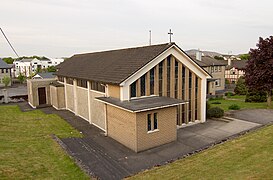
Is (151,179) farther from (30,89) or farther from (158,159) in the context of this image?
(30,89)

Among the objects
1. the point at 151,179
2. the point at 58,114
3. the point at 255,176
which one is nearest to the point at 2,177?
the point at 151,179

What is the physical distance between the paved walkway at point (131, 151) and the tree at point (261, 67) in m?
8.61

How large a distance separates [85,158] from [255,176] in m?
9.01

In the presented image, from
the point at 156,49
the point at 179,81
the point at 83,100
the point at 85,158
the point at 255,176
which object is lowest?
the point at 85,158

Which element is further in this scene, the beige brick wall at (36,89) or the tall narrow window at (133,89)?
the beige brick wall at (36,89)

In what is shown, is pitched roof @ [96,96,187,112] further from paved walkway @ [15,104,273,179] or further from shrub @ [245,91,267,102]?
shrub @ [245,91,267,102]

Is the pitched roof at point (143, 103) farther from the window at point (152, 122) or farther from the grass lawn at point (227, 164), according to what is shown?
the grass lawn at point (227, 164)

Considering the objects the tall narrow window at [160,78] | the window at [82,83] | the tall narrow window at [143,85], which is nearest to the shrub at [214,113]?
the tall narrow window at [160,78]

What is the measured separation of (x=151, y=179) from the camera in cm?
1051

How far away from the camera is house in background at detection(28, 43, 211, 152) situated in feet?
48.6

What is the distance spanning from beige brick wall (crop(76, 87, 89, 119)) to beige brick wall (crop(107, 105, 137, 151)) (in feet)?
19.6

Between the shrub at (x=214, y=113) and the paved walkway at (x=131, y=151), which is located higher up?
the shrub at (x=214, y=113)

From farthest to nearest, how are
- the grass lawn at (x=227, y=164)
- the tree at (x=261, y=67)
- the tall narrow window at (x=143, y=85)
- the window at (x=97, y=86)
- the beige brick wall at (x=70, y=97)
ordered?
the beige brick wall at (x=70, y=97) < the tree at (x=261, y=67) < the window at (x=97, y=86) < the tall narrow window at (x=143, y=85) < the grass lawn at (x=227, y=164)

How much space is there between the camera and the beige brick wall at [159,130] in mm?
14312
